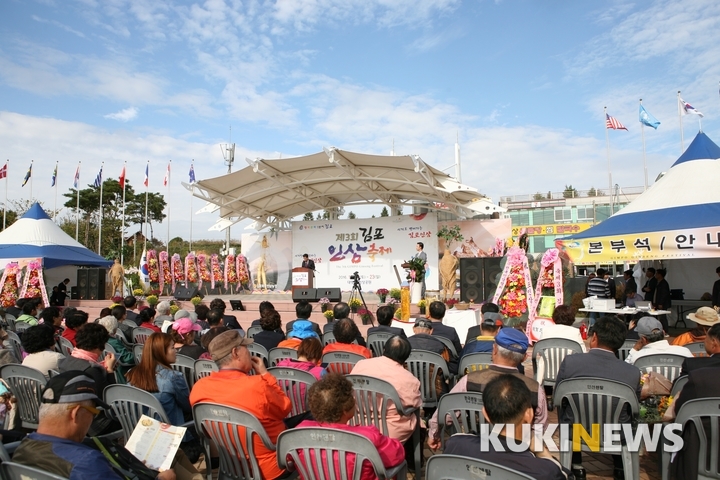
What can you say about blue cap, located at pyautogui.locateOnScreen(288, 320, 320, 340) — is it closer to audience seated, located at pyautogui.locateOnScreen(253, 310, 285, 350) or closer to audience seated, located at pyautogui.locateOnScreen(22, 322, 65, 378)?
audience seated, located at pyautogui.locateOnScreen(253, 310, 285, 350)

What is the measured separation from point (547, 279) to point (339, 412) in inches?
269

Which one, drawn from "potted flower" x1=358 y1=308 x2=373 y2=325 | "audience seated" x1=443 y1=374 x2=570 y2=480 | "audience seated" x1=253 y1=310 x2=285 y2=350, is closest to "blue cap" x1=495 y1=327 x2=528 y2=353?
"audience seated" x1=443 y1=374 x2=570 y2=480

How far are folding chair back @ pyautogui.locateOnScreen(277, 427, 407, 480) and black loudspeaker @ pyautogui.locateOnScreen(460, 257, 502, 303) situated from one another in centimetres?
868

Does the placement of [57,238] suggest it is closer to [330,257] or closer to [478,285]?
[330,257]

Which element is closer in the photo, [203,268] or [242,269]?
[203,268]

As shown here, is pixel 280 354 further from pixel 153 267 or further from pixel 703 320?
pixel 153 267

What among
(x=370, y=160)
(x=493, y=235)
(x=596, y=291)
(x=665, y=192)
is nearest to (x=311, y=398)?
(x=596, y=291)

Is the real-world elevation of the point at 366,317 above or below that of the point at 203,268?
below

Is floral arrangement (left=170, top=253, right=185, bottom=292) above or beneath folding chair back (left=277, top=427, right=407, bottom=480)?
above

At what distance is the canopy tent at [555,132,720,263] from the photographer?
6977 millimetres

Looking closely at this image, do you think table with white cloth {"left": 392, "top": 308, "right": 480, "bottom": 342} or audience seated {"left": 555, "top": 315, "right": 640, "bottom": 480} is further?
table with white cloth {"left": 392, "top": 308, "right": 480, "bottom": 342}

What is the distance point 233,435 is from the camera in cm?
222

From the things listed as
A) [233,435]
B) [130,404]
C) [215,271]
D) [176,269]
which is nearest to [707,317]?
[233,435]

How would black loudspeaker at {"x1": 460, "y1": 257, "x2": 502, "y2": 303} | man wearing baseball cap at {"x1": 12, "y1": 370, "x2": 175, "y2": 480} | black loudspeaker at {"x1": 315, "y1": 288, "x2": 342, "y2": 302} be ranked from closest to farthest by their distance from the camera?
man wearing baseball cap at {"x1": 12, "y1": 370, "x2": 175, "y2": 480}, black loudspeaker at {"x1": 460, "y1": 257, "x2": 502, "y2": 303}, black loudspeaker at {"x1": 315, "y1": 288, "x2": 342, "y2": 302}
